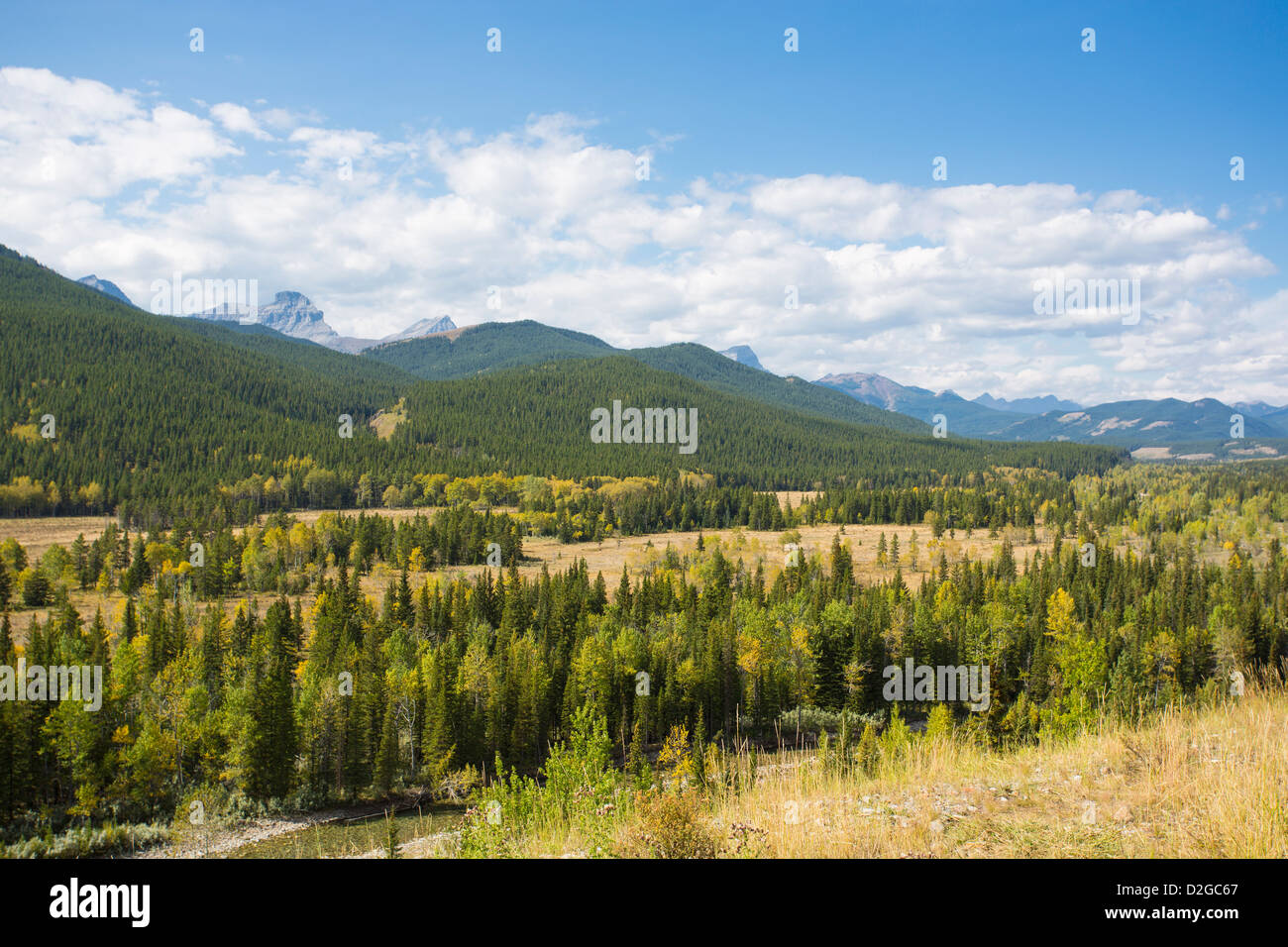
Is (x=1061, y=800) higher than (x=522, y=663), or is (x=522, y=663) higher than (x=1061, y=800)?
(x=1061, y=800)

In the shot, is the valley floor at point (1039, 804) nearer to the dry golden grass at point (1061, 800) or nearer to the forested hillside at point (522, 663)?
the dry golden grass at point (1061, 800)

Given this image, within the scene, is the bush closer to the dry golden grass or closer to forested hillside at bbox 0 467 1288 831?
the dry golden grass

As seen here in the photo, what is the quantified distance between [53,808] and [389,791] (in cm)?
2267

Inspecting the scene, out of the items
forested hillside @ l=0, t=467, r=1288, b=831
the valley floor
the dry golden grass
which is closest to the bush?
the valley floor

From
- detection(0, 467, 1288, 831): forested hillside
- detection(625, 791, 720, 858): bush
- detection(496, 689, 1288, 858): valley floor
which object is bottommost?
detection(0, 467, 1288, 831): forested hillside

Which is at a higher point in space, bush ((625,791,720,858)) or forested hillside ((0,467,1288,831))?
bush ((625,791,720,858))

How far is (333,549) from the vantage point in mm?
135750

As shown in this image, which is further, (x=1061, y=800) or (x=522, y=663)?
(x=522, y=663)

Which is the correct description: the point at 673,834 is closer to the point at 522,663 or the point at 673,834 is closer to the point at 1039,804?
the point at 1039,804

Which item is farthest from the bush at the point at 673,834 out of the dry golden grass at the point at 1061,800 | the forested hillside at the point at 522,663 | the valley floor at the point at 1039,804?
the forested hillside at the point at 522,663

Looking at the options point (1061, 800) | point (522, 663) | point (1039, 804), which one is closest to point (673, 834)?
point (1039, 804)

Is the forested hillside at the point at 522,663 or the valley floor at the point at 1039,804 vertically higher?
the valley floor at the point at 1039,804
